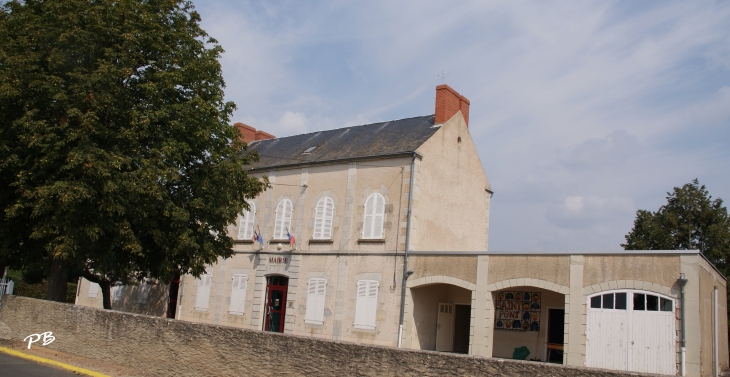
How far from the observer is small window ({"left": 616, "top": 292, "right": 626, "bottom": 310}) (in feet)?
51.1

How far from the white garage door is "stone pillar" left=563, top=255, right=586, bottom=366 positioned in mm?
154

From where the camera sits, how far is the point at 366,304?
2056 centimetres

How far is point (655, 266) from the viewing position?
49.6 feet

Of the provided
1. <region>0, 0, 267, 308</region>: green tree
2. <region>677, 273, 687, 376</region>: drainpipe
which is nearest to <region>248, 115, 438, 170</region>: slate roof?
<region>0, 0, 267, 308</region>: green tree

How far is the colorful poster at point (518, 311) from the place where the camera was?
1950 cm

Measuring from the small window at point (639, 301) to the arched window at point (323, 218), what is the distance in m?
10.8

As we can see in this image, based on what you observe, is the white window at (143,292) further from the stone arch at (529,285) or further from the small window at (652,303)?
the small window at (652,303)

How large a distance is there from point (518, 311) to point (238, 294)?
36.8 feet

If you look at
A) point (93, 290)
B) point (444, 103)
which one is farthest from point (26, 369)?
point (93, 290)

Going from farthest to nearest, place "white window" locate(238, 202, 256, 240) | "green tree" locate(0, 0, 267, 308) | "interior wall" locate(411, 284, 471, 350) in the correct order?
"white window" locate(238, 202, 256, 240)
"interior wall" locate(411, 284, 471, 350)
"green tree" locate(0, 0, 267, 308)

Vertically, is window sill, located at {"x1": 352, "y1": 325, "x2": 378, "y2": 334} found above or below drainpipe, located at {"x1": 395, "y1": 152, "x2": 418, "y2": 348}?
below

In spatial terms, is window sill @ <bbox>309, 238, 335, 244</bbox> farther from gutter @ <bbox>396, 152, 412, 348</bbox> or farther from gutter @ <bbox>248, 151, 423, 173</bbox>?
gutter @ <bbox>396, 152, 412, 348</bbox>

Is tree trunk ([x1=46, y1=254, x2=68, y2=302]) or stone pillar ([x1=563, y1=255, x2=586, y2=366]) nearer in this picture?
tree trunk ([x1=46, y1=254, x2=68, y2=302])


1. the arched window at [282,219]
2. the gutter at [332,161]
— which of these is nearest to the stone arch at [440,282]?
the gutter at [332,161]
